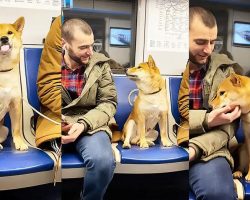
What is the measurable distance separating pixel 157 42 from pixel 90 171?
0.87 meters

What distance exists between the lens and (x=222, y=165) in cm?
194

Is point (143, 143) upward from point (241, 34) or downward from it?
downward

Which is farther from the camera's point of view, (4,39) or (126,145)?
(126,145)

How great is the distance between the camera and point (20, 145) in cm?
191

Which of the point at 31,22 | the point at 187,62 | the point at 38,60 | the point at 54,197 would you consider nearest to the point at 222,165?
the point at 187,62

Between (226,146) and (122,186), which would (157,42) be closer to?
(226,146)

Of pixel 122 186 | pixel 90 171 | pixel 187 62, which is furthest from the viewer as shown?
pixel 187 62

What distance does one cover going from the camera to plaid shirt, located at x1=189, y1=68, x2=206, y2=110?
77.9 inches

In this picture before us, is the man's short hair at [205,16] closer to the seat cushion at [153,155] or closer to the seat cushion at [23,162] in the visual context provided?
the seat cushion at [153,155]

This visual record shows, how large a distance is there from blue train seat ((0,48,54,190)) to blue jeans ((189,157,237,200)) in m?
0.82

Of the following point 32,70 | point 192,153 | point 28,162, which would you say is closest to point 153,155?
point 192,153

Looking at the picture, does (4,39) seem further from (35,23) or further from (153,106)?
(153,106)

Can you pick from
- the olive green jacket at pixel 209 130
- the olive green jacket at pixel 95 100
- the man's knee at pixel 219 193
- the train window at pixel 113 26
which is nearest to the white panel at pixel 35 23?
the train window at pixel 113 26

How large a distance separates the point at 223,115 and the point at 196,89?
0.70ft
